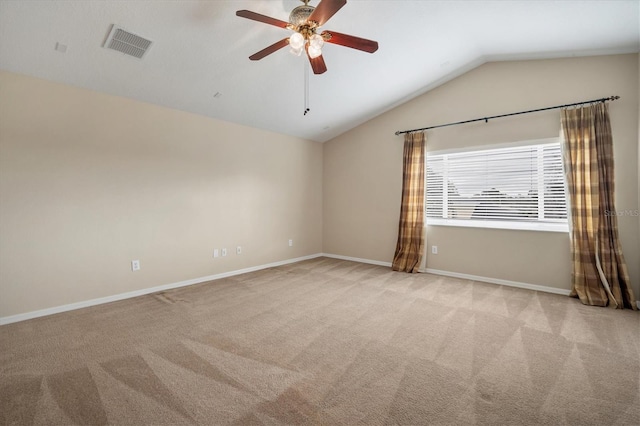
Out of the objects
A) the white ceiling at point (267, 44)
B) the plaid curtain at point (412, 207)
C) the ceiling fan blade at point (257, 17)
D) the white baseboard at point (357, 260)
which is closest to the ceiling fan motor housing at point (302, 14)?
the ceiling fan blade at point (257, 17)

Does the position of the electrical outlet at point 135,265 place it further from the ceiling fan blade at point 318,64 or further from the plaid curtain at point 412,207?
the plaid curtain at point 412,207

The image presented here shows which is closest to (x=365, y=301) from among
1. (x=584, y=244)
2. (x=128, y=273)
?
(x=584, y=244)

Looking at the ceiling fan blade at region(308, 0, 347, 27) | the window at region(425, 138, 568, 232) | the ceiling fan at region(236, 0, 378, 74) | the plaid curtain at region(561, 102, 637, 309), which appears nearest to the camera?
the ceiling fan blade at region(308, 0, 347, 27)

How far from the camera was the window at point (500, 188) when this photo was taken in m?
3.83

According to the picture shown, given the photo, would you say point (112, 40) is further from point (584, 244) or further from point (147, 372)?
point (584, 244)

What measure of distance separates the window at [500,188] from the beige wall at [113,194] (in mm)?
3107

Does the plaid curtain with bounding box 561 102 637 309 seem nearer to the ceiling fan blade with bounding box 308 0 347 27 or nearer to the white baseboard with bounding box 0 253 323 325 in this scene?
the ceiling fan blade with bounding box 308 0 347 27

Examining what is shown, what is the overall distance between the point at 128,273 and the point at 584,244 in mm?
5723

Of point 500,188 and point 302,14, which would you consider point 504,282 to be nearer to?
point 500,188

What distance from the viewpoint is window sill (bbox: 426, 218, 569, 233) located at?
3.79m

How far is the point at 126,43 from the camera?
8.75 feet

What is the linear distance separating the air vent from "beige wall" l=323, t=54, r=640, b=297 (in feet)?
12.7

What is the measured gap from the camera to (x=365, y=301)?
346cm

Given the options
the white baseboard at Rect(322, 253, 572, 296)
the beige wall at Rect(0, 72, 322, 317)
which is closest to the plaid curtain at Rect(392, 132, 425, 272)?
the white baseboard at Rect(322, 253, 572, 296)
